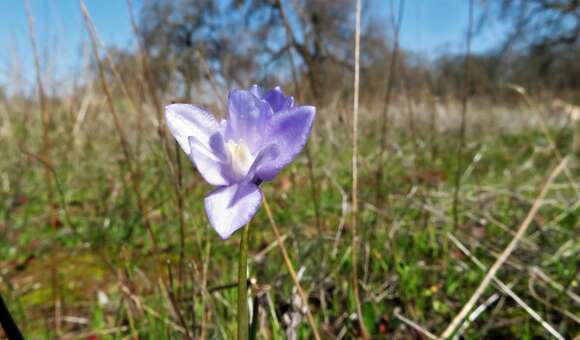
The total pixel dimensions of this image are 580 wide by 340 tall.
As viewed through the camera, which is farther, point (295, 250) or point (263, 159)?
point (295, 250)

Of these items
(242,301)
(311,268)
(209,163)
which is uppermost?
(209,163)

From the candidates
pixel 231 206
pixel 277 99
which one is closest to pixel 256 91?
pixel 277 99

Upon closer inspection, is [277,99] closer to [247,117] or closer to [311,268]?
[247,117]

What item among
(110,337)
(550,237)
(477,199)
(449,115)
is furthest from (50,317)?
(449,115)

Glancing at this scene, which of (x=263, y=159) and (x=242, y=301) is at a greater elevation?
A: (x=263, y=159)

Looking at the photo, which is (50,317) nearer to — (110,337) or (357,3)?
(110,337)

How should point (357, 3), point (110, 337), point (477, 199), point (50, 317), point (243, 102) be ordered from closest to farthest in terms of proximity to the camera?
point (243, 102), point (357, 3), point (110, 337), point (50, 317), point (477, 199)
